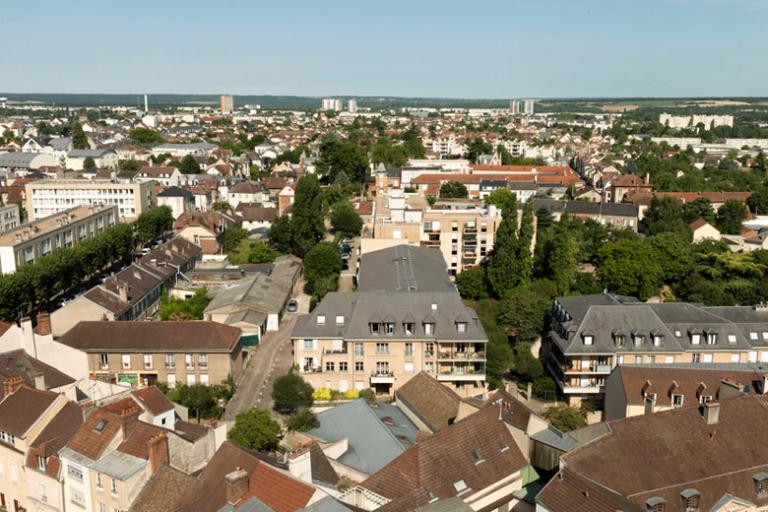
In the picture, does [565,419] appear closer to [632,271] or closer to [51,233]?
[632,271]

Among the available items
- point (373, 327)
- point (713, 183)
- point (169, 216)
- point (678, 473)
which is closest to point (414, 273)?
point (373, 327)

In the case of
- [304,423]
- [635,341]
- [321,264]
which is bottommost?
[304,423]

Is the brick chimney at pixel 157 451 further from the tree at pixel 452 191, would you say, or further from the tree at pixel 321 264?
the tree at pixel 452 191

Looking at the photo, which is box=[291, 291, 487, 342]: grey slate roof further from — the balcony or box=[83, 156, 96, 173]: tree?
box=[83, 156, 96, 173]: tree

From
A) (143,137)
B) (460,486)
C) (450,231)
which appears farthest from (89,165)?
(460,486)

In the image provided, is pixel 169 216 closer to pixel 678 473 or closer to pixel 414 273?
pixel 414 273
